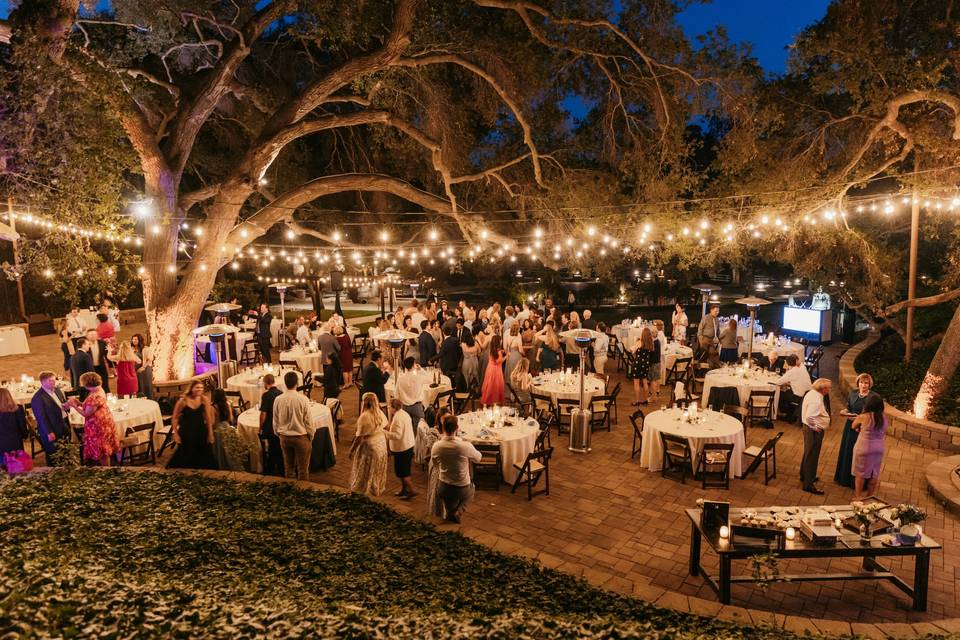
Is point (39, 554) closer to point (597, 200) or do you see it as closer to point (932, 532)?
point (932, 532)

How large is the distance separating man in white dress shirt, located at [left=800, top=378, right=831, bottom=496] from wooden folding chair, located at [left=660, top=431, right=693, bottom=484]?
132cm

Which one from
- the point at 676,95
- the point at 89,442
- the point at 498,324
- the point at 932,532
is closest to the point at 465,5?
the point at 676,95

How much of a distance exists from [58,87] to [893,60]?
39.2ft

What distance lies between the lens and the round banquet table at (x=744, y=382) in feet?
32.3

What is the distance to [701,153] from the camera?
70.1ft

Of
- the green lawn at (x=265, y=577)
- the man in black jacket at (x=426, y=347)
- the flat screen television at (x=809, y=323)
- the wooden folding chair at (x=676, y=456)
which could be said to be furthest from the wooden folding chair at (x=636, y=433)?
the flat screen television at (x=809, y=323)

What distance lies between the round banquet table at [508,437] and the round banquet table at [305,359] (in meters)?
5.39

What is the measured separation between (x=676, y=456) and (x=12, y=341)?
1755cm

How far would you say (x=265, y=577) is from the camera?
4.02m

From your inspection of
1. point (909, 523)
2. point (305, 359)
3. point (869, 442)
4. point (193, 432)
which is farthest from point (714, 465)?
point (305, 359)

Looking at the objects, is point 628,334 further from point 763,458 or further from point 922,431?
point 763,458

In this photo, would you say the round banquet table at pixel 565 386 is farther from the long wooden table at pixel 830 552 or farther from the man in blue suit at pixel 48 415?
the man in blue suit at pixel 48 415

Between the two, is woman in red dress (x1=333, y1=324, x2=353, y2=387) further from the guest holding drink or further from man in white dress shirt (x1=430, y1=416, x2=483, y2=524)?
man in white dress shirt (x1=430, y1=416, x2=483, y2=524)

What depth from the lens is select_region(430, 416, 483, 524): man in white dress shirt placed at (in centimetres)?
577
